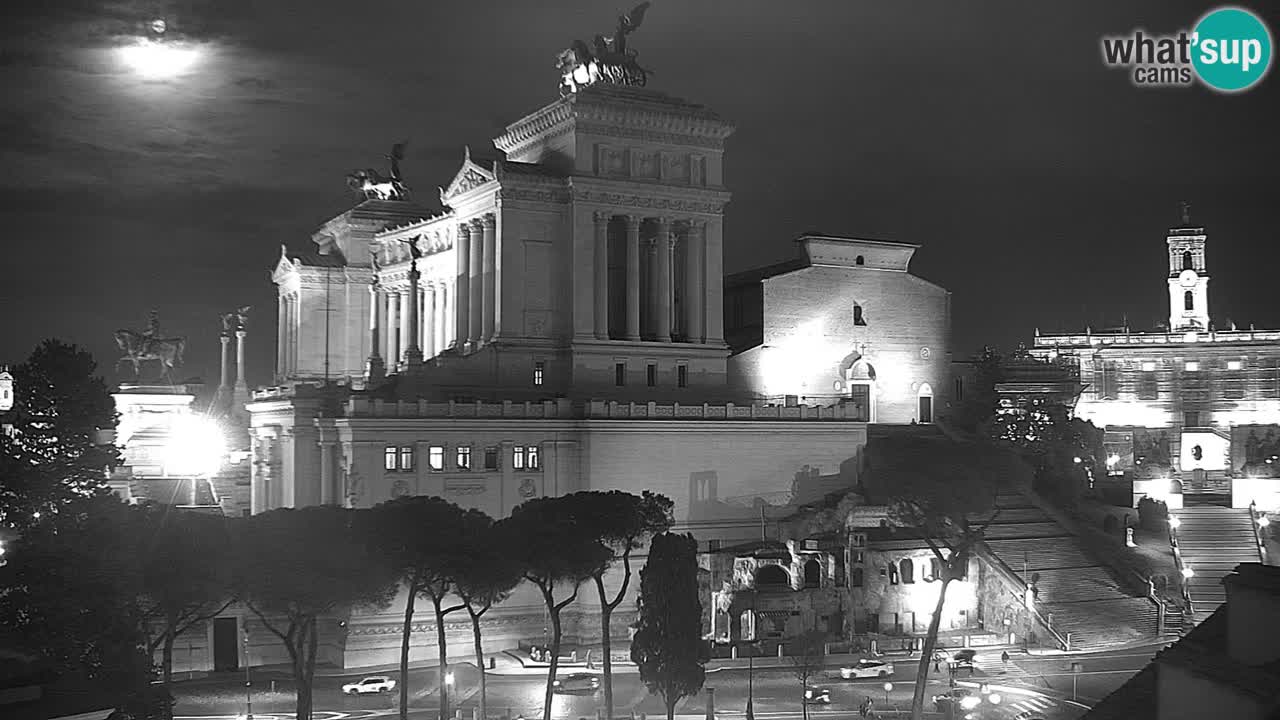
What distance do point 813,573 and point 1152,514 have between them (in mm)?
26672

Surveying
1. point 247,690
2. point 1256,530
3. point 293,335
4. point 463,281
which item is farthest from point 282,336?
point 1256,530

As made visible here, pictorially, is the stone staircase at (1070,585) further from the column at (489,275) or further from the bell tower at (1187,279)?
the bell tower at (1187,279)

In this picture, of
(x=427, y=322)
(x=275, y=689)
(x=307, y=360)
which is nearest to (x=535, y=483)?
(x=275, y=689)

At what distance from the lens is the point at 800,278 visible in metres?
92.1

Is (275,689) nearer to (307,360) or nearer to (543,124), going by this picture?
(543,124)

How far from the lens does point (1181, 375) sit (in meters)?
134

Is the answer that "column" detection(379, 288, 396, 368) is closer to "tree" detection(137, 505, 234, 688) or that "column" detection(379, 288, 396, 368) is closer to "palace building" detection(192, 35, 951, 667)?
"palace building" detection(192, 35, 951, 667)

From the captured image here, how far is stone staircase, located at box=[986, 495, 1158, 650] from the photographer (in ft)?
236

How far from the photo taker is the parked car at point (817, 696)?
58844 mm

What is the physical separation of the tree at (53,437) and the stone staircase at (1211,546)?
57.9 meters

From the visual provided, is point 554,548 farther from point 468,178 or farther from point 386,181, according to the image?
point 386,181

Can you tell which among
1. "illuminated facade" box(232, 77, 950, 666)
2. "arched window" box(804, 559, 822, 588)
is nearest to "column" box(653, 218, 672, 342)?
"illuminated facade" box(232, 77, 950, 666)

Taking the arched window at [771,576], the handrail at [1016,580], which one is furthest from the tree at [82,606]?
the handrail at [1016,580]

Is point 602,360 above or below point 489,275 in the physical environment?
below
